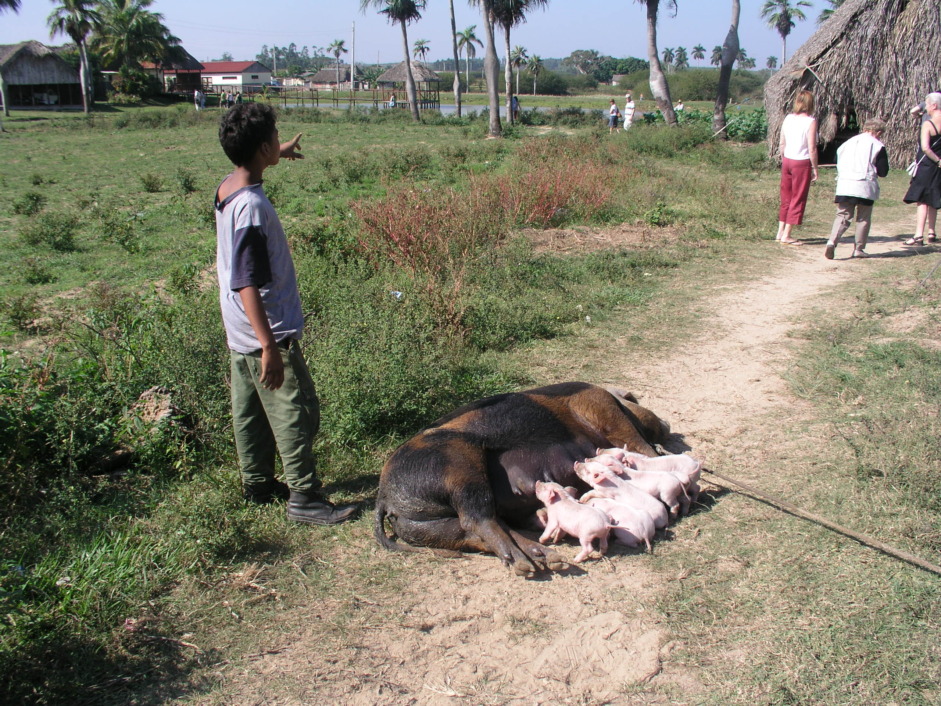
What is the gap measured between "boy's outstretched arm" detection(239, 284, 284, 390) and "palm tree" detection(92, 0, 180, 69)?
59.1 m

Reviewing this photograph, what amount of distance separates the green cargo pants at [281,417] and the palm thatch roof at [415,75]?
67.1 m

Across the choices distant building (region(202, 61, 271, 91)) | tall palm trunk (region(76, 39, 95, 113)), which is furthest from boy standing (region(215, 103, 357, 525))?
distant building (region(202, 61, 271, 91))

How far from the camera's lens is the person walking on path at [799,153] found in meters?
9.23

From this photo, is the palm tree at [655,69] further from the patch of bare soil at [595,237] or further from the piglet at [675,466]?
the piglet at [675,466]

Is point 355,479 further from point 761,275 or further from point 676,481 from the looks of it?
point 761,275

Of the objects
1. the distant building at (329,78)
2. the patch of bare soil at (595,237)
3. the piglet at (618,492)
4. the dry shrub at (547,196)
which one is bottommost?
the piglet at (618,492)

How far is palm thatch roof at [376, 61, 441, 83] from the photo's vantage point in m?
68.7

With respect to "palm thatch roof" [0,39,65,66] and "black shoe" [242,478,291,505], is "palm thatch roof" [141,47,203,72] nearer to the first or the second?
"palm thatch roof" [0,39,65,66]

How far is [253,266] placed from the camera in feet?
11.2

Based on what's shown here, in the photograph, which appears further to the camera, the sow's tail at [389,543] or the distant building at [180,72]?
the distant building at [180,72]

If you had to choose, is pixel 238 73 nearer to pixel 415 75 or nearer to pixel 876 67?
pixel 415 75

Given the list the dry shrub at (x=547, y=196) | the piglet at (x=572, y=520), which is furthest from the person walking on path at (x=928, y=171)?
the piglet at (x=572, y=520)

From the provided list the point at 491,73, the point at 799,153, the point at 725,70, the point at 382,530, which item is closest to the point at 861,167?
the point at 799,153

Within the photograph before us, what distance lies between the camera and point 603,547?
3.53 metres
